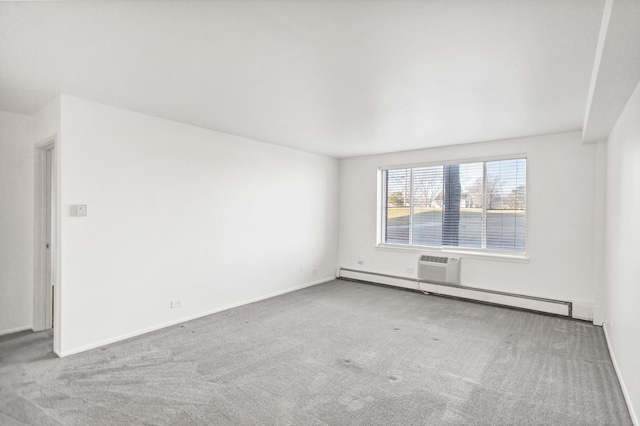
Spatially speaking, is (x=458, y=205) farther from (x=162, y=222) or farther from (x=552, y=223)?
(x=162, y=222)

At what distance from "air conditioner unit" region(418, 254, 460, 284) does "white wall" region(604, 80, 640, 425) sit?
→ 2030mm

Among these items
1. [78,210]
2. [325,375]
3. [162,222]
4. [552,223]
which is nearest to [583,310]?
[552,223]

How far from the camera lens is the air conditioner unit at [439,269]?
539cm

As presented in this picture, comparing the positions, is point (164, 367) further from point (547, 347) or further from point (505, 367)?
point (547, 347)

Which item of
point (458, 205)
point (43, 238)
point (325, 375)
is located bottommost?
point (325, 375)

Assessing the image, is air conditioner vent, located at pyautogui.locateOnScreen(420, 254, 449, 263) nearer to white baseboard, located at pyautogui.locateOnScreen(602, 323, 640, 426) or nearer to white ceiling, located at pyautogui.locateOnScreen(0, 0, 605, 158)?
white baseboard, located at pyautogui.locateOnScreen(602, 323, 640, 426)

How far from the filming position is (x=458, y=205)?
5.62m

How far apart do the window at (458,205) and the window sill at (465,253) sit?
114mm

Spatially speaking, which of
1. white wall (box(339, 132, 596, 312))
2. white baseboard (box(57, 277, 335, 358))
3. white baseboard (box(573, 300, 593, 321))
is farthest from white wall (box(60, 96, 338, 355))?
white baseboard (box(573, 300, 593, 321))

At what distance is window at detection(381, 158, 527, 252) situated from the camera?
5.07 metres

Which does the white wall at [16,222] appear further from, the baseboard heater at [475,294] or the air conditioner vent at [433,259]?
the air conditioner vent at [433,259]

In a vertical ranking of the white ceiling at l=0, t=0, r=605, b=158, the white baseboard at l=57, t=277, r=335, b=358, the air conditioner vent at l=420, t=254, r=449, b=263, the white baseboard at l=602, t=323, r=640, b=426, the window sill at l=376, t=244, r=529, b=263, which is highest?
the white ceiling at l=0, t=0, r=605, b=158

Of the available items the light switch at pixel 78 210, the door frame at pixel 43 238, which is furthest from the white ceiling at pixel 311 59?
the light switch at pixel 78 210

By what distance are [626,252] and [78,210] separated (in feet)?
16.0
